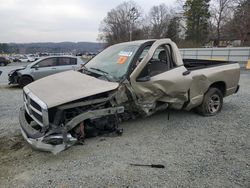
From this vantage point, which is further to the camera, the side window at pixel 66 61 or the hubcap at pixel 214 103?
the side window at pixel 66 61

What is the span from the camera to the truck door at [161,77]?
168 inches

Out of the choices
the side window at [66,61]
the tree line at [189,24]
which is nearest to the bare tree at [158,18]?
the tree line at [189,24]

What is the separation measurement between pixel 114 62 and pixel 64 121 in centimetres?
168

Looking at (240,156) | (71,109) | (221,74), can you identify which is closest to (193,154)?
(240,156)

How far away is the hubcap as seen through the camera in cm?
547

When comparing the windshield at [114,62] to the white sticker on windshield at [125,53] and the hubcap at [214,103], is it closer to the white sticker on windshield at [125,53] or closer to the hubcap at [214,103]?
the white sticker on windshield at [125,53]

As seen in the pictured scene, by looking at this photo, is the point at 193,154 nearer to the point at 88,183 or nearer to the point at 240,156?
the point at 240,156

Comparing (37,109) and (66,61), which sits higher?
(66,61)

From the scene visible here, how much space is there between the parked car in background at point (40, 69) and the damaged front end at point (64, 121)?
6.50m

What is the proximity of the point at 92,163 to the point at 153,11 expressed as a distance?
260 ft

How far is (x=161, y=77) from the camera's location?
14.6ft

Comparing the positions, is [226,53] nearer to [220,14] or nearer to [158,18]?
[220,14]

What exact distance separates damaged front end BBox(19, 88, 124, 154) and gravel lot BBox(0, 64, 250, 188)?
306mm

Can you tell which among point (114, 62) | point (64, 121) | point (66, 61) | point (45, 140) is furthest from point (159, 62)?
point (66, 61)
